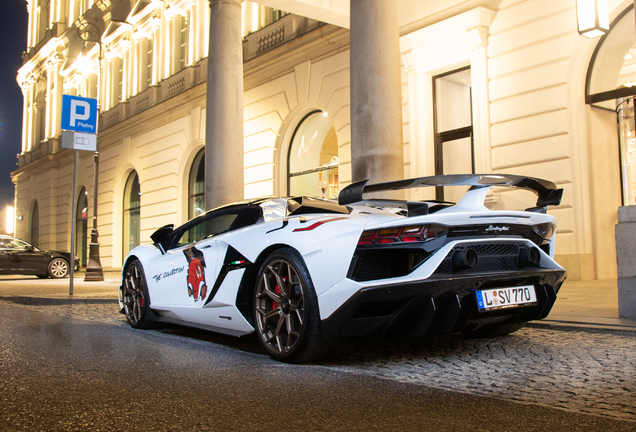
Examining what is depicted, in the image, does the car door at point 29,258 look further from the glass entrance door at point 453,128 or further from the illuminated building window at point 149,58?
the glass entrance door at point 453,128

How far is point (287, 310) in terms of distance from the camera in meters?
3.73

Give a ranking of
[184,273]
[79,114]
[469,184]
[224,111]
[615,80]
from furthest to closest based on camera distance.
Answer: [224,111] < [79,114] < [615,80] < [184,273] < [469,184]

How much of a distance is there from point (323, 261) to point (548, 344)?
196 cm

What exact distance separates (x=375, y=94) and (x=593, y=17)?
12.9 feet

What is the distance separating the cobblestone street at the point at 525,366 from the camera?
2742 mm

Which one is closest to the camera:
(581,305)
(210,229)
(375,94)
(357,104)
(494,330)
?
(494,330)

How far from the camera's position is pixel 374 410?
2.56 m

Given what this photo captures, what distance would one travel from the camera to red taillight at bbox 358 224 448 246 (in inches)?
132

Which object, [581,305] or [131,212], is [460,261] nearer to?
[581,305]

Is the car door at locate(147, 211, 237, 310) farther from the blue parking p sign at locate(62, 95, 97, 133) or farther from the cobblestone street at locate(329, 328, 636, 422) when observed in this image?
the blue parking p sign at locate(62, 95, 97, 133)

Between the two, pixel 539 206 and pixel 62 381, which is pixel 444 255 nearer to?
pixel 539 206

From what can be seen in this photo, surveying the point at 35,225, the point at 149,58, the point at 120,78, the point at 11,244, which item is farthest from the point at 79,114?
the point at 35,225

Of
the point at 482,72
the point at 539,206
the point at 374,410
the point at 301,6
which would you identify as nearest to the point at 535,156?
the point at 482,72

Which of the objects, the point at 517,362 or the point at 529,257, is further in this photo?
the point at 529,257
